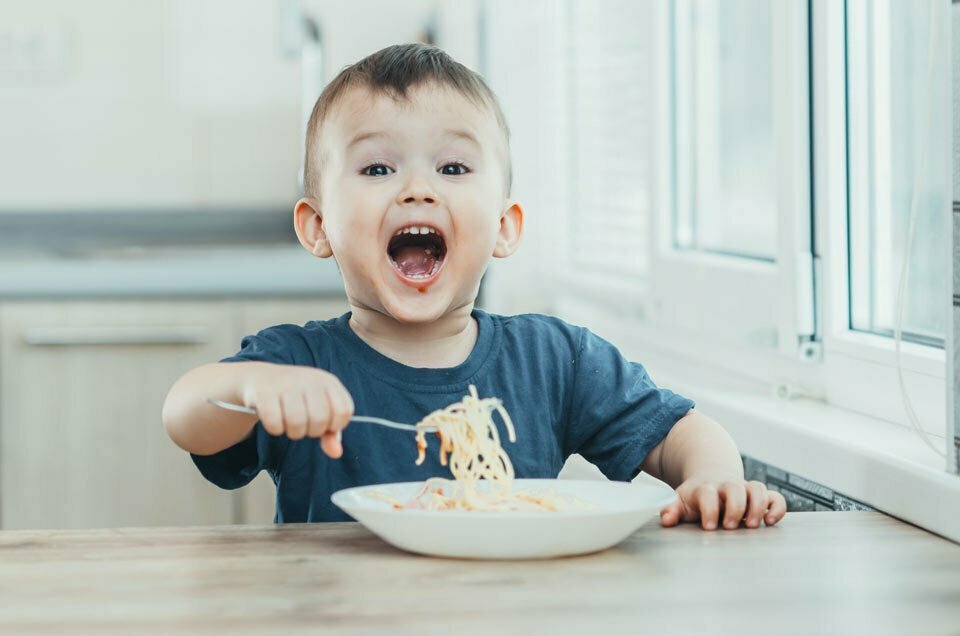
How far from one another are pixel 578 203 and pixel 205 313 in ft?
2.60

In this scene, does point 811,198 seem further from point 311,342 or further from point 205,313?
point 205,313

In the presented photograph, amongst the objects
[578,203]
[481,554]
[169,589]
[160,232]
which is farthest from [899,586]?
[160,232]

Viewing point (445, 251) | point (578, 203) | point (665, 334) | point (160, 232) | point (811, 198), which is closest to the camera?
point (445, 251)

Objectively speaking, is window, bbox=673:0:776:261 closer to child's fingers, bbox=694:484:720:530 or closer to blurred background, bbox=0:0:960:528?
blurred background, bbox=0:0:960:528

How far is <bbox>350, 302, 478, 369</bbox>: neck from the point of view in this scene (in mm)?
1185

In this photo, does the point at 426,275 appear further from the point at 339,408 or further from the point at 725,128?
the point at 725,128

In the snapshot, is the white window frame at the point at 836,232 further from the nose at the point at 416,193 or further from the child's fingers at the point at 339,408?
the child's fingers at the point at 339,408

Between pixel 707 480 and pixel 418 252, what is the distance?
367 mm

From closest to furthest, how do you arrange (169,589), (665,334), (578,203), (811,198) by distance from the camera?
(169,589) → (811,198) → (665,334) → (578,203)

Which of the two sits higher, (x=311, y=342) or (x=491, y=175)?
(x=491, y=175)

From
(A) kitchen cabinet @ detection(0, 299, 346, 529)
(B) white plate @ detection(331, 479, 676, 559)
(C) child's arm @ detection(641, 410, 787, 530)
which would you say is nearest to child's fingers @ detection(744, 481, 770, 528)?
(C) child's arm @ detection(641, 410, 787, 530)

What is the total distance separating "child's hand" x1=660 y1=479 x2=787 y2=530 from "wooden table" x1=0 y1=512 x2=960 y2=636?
0.02m

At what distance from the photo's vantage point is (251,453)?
1.09m

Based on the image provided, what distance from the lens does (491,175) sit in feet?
3.81
